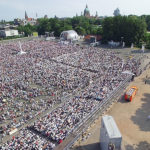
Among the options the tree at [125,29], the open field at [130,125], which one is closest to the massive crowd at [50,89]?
the open field at [130,125]

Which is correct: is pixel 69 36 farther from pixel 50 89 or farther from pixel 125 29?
pixel 50 89

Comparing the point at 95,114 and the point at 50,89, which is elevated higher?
the point at 50,89

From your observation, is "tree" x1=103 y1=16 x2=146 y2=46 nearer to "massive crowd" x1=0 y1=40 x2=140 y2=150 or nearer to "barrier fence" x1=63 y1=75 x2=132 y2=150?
"massive crowd" x1=0 y1=40 x2=140 y2=150

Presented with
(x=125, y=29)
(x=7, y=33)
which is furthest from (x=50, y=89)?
(x=7, y=33)

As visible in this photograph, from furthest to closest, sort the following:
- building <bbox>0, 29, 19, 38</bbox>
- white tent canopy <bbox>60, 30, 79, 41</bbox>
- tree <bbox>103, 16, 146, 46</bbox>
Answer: building <bbox>0, 29, 19, 38</bbox>
white tent canopy <bbox>60, 30, 79, 41</bbox>
tree <bbox>103, 16, 146, 46</bbox>

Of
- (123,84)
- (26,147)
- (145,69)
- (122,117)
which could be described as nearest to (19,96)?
(26,147)

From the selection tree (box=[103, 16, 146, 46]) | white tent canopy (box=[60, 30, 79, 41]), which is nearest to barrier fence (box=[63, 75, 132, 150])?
tree (box=[103, 16, 146, 46])

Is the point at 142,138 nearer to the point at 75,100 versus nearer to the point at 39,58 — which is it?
the point at 75,100

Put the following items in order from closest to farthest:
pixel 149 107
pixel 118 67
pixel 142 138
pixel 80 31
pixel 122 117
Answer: pixel 142 138, pixel 122 117, pixel 149 107, pixel 118 67, pixel 80 31
